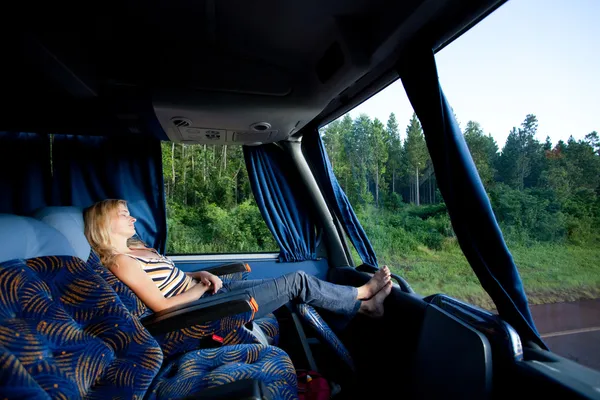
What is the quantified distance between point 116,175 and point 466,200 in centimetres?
264

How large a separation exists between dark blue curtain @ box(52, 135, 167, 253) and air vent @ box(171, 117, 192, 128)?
0.77 meters

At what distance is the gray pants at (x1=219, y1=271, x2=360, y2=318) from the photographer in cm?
198

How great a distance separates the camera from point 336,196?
8.54 feet

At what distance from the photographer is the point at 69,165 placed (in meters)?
2.57

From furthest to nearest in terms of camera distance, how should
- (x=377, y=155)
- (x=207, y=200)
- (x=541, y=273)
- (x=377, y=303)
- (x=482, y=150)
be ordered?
(x=207, y=200)
(x=377, y=155)
(x=377, y=303)
(x=482, y=150)
(x=541, y=273)

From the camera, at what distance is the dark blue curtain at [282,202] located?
2969 mm

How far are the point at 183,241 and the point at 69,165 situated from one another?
1.09m

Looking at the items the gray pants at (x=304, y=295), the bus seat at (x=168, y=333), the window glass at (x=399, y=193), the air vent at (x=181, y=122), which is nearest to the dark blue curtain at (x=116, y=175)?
the air vent at (x=181, y=122)

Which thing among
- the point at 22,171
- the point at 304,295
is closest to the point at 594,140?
the point at 304,295

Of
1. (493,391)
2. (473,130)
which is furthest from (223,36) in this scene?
(493,391)

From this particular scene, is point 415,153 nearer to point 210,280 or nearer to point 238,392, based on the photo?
point 238,392

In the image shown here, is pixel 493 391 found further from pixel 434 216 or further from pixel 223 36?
pixel 223 36

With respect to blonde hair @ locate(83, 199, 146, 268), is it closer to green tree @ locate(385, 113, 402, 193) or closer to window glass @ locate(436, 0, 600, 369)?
green tree @ locate(385, 113, 402, 193)

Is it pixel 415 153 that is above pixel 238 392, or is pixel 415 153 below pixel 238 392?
above
